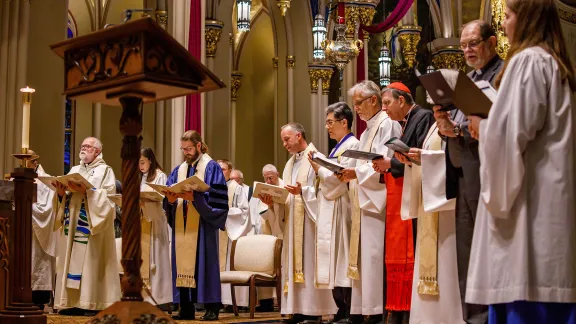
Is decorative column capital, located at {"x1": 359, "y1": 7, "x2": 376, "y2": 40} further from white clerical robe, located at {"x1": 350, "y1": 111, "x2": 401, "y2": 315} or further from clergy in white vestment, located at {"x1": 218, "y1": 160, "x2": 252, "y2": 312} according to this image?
white clerical robe, located at {"x1": 350, "y1": 111, "x2": 401, "y2": 315}

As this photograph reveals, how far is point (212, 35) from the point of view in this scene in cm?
1474

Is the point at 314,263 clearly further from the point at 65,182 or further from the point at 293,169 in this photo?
the point at 65,182

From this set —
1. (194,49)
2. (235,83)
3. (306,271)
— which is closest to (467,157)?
(306,271)

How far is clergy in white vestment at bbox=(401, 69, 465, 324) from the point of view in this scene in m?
5.02

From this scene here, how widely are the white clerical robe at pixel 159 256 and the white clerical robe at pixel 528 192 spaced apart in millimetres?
5421

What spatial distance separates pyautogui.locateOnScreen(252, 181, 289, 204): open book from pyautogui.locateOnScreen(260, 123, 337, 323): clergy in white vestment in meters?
0.06

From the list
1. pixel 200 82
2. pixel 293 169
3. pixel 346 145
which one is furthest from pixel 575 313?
pixel 293 169

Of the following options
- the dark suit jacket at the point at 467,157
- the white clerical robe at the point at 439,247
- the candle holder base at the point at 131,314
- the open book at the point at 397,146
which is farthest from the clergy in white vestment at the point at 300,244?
the candle holder base at the point at 131,314

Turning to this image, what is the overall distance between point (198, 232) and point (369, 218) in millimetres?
2376

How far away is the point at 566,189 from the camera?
303 centimetres

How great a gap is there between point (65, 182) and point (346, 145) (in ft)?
8.65

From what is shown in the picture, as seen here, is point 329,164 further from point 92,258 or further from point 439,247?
point 92,258

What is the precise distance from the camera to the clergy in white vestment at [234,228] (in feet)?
33.1

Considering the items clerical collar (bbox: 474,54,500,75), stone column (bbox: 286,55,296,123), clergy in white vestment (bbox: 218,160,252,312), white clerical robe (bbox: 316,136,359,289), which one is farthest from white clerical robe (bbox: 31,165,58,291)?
stone column (bbox: 286,55,296,123)
